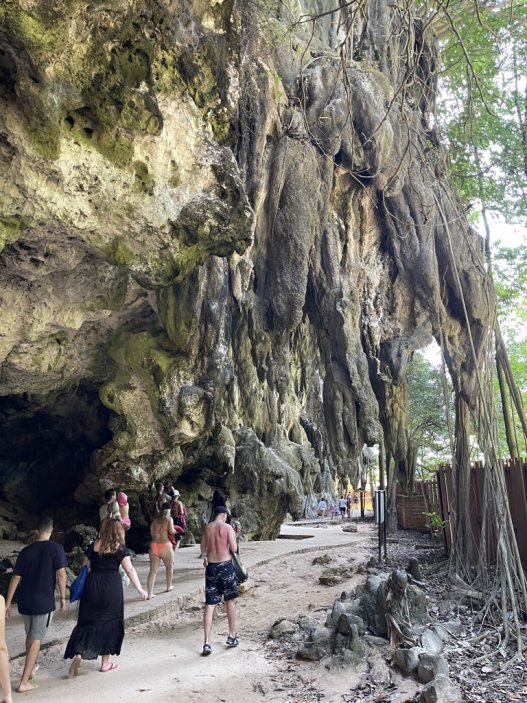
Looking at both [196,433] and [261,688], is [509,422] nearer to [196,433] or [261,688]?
[196,433]

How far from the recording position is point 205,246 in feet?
18.2

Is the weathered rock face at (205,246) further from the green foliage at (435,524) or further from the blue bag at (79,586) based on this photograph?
the blue bag at (79,586)

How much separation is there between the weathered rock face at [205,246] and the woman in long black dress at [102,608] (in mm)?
2731

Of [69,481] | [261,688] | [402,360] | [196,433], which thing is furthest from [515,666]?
[69,481]

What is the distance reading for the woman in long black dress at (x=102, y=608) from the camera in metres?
3.71

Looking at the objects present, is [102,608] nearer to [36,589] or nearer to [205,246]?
[36,589]

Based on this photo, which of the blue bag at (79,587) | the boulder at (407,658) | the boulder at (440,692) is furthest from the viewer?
the boulder at (407,658)

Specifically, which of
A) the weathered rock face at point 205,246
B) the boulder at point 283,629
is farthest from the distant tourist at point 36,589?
the weathered rock face at point 205,246

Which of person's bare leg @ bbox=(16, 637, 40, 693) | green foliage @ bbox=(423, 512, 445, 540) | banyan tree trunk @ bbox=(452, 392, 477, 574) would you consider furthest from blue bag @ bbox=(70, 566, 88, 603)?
green foliage @ bbox=(423, 512, 445, 540)

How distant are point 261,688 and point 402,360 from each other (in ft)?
26.0

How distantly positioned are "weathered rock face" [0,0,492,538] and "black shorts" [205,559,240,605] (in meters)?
3.02

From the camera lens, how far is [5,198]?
425 centimetres

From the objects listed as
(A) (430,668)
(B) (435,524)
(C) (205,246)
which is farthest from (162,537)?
(B) (435,524)

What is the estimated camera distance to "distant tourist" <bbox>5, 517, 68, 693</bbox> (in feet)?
11.7
